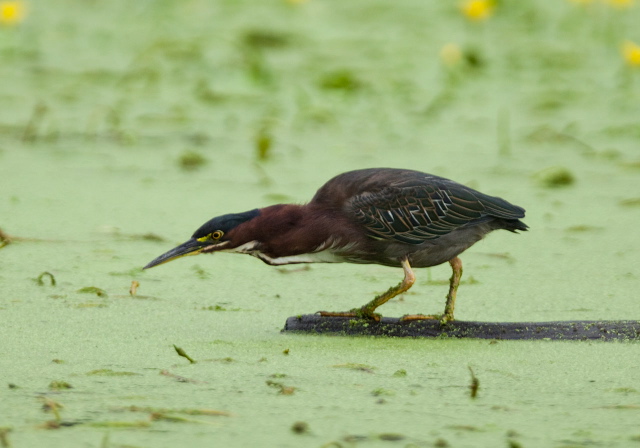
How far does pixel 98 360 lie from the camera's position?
305 cm

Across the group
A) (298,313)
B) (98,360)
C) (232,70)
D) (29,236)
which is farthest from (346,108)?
(98,360)

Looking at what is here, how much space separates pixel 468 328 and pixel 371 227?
1.46ft

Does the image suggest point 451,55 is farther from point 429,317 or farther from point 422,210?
point 429,317

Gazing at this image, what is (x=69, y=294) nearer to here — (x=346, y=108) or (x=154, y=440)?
(x=154, y=440)

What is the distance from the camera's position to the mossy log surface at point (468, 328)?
332 cm

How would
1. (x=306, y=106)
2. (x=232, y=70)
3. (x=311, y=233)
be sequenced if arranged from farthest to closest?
(x=232, y=70), (x=306, y=106), (x=311, y=233)

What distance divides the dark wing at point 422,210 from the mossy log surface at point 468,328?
289 mm

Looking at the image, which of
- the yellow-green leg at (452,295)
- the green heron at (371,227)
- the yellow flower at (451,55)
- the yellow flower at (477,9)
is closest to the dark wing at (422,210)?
the green heron at (371,227)

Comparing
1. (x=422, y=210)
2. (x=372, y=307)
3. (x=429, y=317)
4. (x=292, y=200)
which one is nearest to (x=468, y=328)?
(x=429, y=317)

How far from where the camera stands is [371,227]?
3561 mm

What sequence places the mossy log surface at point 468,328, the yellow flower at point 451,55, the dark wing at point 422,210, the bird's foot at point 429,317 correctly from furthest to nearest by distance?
1. the yellow flower at point 451,55
2. the dark wing at point 422,210
3. the bird's foot at point 429,317
4. the mossy log surface at point 468,328

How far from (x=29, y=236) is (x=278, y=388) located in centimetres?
211

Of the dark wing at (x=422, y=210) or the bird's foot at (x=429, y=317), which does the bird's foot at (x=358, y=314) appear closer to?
the bird's foot at (x=429, y=317)

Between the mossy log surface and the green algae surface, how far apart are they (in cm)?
7
